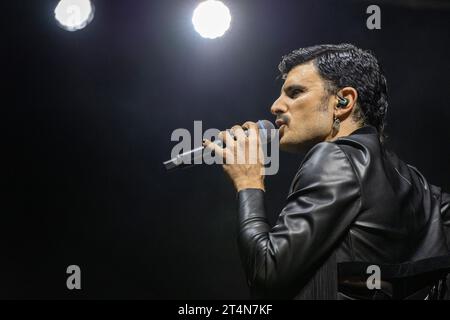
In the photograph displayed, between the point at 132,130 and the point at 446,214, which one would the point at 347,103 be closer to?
the point at 446,214

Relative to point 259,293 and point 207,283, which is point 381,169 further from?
point 207,283

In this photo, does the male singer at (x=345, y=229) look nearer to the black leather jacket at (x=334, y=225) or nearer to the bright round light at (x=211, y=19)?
the black leather jacket at (x=334, y=225)

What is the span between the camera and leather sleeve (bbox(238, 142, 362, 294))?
4.09ft

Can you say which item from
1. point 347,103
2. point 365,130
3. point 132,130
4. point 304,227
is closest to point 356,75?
point 347,103

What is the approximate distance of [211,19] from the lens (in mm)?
2791

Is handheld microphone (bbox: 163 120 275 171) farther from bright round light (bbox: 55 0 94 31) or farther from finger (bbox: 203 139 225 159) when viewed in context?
bright round light (bbox: 55 0 94 31)

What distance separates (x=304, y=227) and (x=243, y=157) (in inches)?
12.8

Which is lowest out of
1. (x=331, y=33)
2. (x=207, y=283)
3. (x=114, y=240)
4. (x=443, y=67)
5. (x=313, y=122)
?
(x=207, y=283)

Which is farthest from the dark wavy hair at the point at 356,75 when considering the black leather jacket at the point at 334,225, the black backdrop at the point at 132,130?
the black backdrop at the point at 132,130

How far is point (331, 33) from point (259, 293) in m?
1.80

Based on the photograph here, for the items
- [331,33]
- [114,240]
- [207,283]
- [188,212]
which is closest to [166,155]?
[188,212]

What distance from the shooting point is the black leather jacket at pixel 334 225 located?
1.25 metres

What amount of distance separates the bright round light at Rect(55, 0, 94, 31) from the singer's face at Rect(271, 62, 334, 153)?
1511mm

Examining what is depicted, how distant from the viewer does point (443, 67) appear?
2.69m
